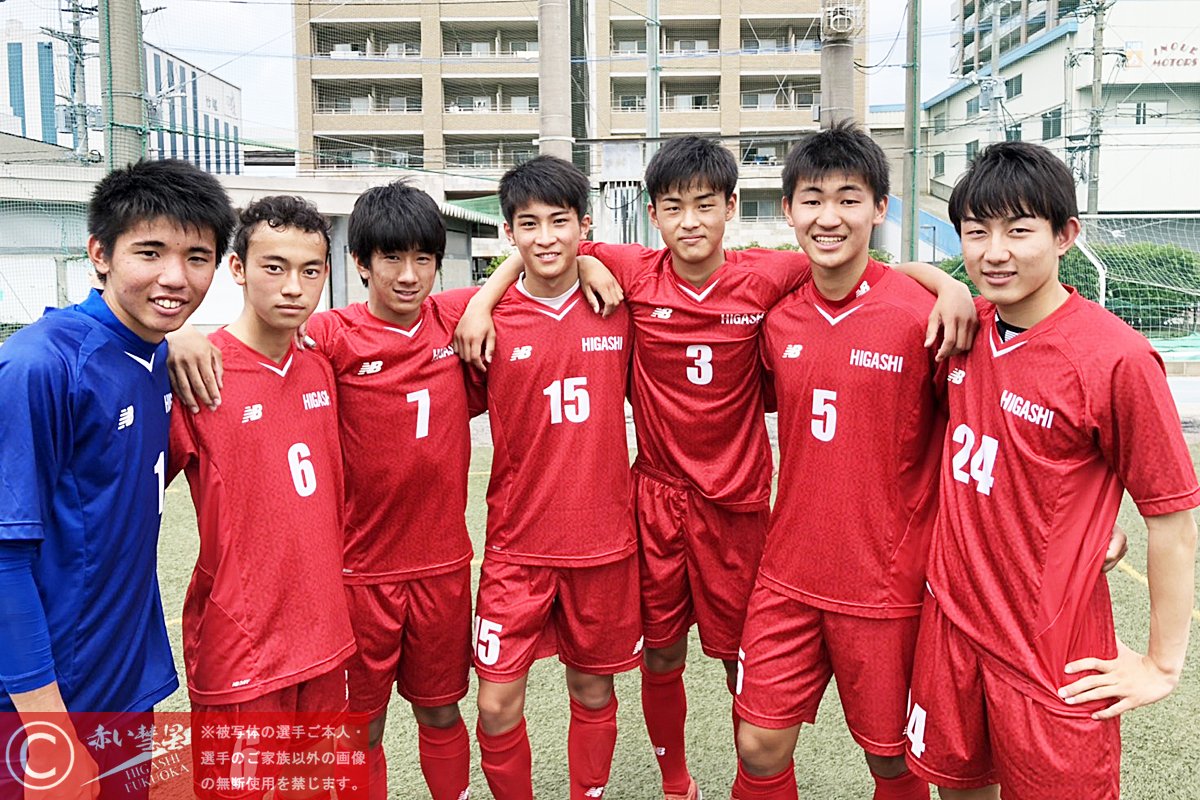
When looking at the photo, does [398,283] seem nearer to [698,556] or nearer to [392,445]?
[392,445]

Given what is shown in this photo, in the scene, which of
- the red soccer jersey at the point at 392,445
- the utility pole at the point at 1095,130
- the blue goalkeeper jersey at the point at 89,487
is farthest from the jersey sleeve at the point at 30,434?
the utility pole at the point at 1095,130

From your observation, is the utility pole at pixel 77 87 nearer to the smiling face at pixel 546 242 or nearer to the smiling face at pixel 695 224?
the smiling face at pixel 546 242

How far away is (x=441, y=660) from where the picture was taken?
2.74 m

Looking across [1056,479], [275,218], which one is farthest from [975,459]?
[275,218]

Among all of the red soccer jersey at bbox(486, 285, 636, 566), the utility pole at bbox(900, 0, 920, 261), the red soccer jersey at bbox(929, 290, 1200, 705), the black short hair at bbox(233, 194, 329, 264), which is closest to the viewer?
the red soccer jersey at bbox(929, 290, 1200, 705)

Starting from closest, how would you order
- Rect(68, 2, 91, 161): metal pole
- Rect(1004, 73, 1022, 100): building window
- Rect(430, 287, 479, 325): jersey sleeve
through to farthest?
1. Rect(430, 287, 479, 325): jersey sleeve
2. Rect(68, 2, 91, 161): metal pole
3. Rect(1004, 73, 1022, 100): building window

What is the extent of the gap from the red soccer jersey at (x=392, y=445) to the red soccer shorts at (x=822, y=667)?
0.96 m

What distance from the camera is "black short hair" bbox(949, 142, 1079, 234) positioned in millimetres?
2023

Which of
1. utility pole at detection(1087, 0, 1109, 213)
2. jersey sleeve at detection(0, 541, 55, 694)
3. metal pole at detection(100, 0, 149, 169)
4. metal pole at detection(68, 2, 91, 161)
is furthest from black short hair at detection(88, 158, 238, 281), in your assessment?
utility pole at detection(1087, 0, 1109, 213)

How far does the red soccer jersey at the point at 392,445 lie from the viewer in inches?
105

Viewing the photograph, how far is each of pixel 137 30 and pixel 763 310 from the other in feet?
23.6

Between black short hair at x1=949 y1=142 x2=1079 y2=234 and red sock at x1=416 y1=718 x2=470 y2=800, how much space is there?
2129mm

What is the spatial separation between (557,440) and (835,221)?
1.05 meters

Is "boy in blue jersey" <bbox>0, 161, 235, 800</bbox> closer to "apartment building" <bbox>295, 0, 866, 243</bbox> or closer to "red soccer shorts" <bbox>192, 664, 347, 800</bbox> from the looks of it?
"red soccer shorts" <bbox>192, 664, 347, 800</bbox>
